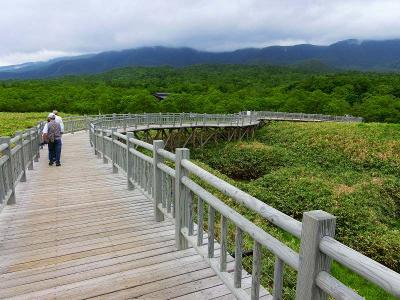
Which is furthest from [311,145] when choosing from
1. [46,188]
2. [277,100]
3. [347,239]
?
[277,100]

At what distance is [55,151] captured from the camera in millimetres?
12664

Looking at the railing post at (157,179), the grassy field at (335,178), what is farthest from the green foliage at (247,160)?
the railing post at (157,179)

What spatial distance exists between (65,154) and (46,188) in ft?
21.5

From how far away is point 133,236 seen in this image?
5.75 m

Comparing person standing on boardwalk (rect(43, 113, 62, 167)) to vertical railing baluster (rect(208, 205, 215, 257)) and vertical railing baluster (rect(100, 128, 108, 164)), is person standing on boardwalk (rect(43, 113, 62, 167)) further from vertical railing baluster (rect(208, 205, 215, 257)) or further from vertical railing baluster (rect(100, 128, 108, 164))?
vertical railing baluster (rect(208, 205, 215, 257))

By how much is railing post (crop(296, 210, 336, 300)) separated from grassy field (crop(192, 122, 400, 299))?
506 centimetres

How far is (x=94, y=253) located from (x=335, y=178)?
19519 millimetres

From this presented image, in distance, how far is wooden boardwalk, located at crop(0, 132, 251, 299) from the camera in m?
4.10

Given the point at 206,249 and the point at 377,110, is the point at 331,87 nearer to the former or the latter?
the point at 377,110

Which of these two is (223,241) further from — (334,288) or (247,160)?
(247,160)

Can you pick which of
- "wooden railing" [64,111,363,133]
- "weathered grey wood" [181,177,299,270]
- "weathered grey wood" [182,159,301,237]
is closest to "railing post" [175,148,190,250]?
"weathered grey wood" [182,159,301,237]

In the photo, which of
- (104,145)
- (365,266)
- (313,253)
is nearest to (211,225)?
(313,253)

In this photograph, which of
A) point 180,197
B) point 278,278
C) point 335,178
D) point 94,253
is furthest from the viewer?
point 335,178

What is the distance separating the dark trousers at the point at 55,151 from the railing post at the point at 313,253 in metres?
11.7
